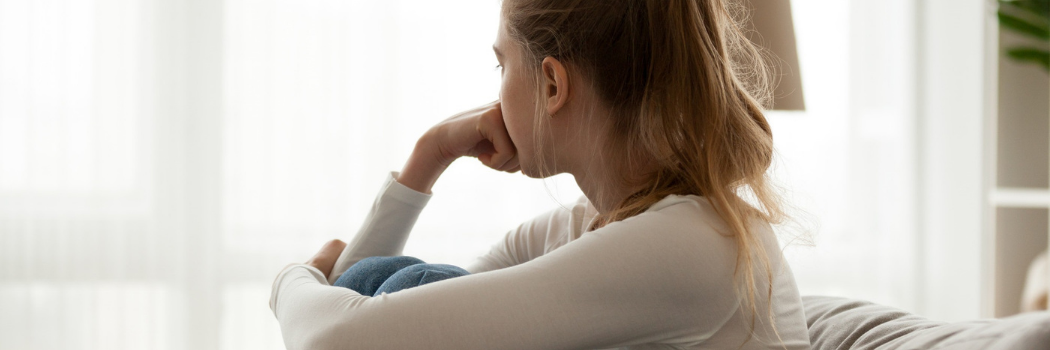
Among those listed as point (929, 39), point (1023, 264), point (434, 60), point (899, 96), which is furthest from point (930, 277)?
point (434, 60)

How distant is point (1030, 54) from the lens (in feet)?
8.05

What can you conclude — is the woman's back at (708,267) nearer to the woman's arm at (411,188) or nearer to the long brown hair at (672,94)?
the long brown hair at (672,94)

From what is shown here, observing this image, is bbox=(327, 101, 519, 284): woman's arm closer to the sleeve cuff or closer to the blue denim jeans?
the sleeve cuff

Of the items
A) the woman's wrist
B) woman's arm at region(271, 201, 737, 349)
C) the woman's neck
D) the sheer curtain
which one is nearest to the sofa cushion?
woman's arm at region(271, 201, 737, 349)

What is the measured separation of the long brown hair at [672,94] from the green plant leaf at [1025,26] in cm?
196

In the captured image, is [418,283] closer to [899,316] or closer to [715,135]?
[715,135]

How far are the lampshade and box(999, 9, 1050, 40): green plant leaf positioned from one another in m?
1.49

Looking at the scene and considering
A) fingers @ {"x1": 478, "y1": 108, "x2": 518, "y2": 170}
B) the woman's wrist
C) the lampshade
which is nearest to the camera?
fingers @ {"x1": 478, "y1": 108, "x2": 518, "y2": 170}

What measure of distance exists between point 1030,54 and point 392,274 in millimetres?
2399

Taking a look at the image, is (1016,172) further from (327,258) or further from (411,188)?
(327,258)

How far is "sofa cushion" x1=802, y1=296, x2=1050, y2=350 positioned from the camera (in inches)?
23.8

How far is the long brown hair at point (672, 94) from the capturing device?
838 millimetres

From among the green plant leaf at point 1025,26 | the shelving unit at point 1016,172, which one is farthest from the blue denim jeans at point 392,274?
the shelving unit at point 1016,172

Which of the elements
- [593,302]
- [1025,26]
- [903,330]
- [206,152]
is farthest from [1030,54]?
[206,152]
